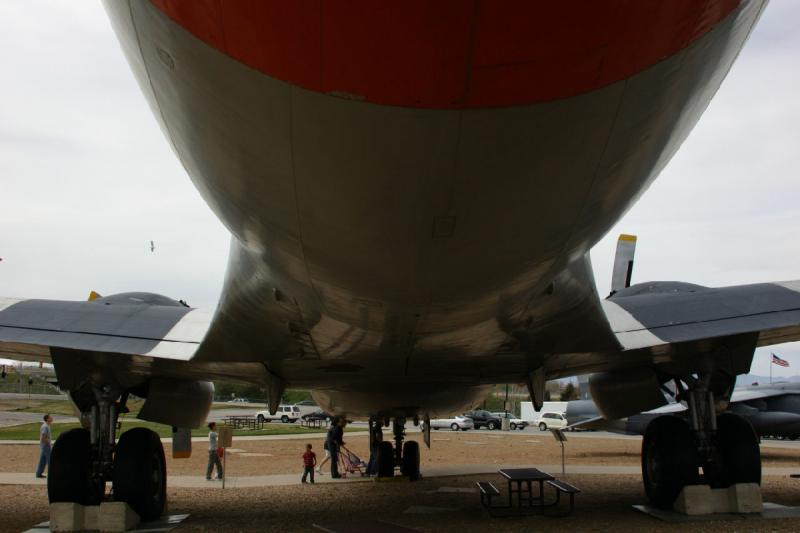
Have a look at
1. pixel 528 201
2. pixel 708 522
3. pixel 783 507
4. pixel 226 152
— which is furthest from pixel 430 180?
pixel 783 507

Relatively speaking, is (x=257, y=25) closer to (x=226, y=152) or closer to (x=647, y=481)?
(x=226, y=152)

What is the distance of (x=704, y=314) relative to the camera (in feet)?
25.5

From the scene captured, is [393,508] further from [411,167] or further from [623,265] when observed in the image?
[411,167]

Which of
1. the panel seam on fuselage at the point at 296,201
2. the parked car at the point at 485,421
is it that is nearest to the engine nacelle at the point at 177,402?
the panel seam on fuselage at the point at 296,201

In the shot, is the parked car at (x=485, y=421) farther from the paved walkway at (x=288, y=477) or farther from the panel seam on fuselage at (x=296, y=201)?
the panel seam on fuselage at (x=296, y=201)

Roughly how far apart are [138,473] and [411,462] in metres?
8.40

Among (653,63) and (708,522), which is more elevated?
(653,63)

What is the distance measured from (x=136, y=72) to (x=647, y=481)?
764 centimetres

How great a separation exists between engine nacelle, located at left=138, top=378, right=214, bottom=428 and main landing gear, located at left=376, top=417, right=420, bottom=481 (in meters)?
5.46

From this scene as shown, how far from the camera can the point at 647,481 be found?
8516 mm

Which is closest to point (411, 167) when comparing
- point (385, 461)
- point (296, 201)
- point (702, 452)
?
point (296, 201)

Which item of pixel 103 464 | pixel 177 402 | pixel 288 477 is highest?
pixel 177 402

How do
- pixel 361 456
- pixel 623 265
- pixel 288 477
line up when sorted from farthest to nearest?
pixel 361 456
pixel 288 477
pixel 623 265

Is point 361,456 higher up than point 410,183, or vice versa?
point 410,183
